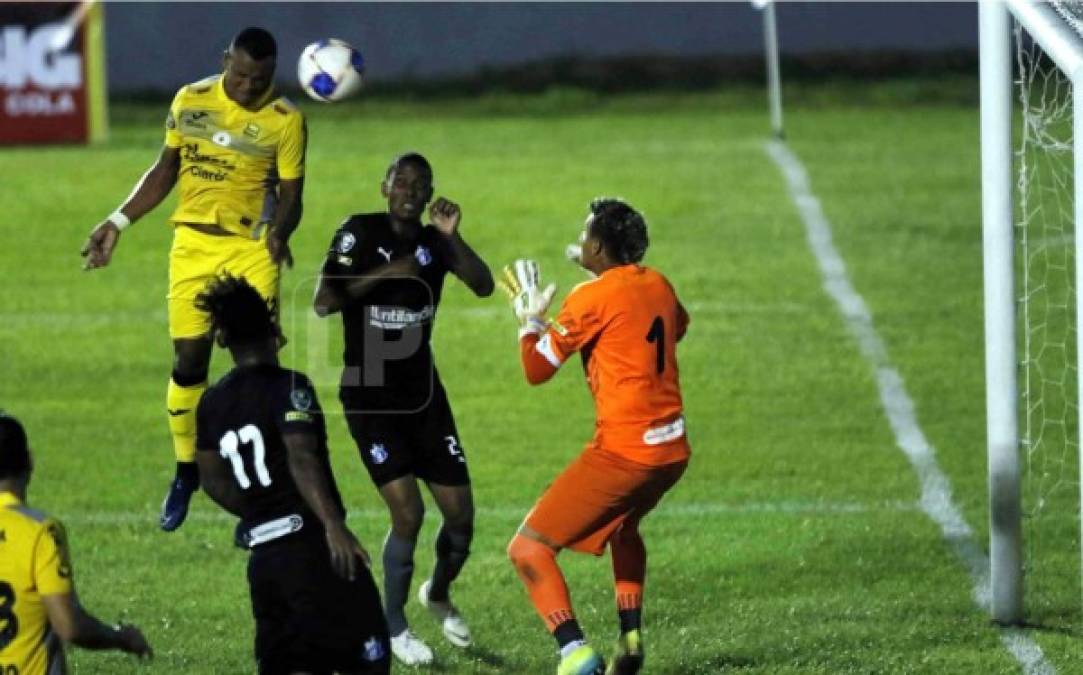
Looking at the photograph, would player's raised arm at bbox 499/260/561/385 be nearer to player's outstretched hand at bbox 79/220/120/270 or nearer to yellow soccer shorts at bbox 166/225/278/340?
yellow soccer shorts at bbox 166/225/278/340

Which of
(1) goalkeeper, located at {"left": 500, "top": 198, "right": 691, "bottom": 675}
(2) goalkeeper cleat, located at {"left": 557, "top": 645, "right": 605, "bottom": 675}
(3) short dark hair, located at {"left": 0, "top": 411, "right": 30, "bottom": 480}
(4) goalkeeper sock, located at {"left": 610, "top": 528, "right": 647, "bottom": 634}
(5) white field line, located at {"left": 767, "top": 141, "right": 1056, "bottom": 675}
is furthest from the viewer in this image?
(5) white field line, located at {"left": 767, "top": 141, "right": 1056, "bottom": 675}

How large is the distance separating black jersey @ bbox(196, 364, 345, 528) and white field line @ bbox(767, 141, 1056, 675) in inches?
152

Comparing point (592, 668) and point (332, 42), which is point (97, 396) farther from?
point (592, 668)

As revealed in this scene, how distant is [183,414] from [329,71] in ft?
6.17

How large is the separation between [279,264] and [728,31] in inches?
815

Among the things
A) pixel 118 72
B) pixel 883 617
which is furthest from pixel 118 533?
pixel 118 72

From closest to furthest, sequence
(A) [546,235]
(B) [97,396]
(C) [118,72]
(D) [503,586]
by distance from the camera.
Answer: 1. (D) [503,586]
2. (B) [97,396]
3. (A) [546,235]
4. (C) [118,72]

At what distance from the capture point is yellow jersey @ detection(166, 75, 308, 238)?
36.2 feet

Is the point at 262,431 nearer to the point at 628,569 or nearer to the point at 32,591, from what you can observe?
the point at 32,591

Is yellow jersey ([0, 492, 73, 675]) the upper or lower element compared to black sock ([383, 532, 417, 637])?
upper

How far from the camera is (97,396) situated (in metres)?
18.0

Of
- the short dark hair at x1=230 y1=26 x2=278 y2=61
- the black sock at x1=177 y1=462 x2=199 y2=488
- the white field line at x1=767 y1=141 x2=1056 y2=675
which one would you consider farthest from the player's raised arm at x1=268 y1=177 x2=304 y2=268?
the white field line at x1=767 y1=141 x2=1056 y2=675

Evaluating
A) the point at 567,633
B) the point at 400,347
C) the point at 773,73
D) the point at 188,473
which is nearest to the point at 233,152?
the point at 400,347

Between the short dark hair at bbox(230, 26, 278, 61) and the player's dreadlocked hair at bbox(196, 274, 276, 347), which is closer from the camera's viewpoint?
the player's dreadlocked hair at bbox(196, 274, 276, 347)
